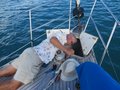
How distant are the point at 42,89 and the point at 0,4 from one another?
11.2 m

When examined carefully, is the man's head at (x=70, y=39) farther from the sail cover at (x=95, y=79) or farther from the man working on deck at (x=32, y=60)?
the sail cover at (x=95, y=79)

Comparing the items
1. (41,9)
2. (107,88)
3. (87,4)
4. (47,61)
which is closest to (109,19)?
(87,4)

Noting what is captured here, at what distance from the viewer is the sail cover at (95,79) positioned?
341 cm

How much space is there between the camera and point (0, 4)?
1498cm

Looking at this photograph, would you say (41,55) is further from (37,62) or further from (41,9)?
(41,9)

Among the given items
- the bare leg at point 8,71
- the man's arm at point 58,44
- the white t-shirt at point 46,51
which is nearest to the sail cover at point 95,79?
the man's arm at point 58,44

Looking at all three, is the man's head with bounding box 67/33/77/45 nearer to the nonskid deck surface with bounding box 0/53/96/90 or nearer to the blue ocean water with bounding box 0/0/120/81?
the nonskid deck surface with bounding box 0/53/96/90

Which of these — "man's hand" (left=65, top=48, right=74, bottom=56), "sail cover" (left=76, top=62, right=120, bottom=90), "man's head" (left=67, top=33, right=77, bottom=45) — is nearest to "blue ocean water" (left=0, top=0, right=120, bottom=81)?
"man's head" (left=67, top=33, right=77, bottom=45)

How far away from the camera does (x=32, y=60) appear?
16.1 ft

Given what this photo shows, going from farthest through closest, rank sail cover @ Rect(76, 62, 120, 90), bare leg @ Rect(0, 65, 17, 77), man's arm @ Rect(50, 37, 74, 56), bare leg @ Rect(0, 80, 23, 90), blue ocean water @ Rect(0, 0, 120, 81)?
blue ocean water @ Rect(0, 0, 120, 81) → bare leg @ Rect(0, 65, 17, 77) → man's arm @ Rect(50, 37, 74, 56) → bare leg @ Rect(0, 80, 23, 90) → sail cover @ Rect(76, 62, 120, 90)

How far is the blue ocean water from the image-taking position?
8095mm

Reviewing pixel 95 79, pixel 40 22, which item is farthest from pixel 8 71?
pixel 40 22

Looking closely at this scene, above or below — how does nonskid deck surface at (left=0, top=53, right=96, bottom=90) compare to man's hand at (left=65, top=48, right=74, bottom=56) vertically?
below

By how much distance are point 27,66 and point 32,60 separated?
146mm
